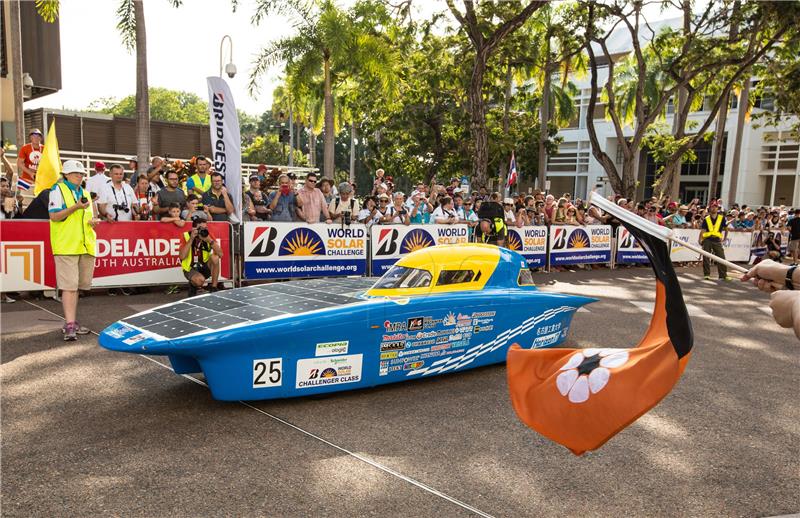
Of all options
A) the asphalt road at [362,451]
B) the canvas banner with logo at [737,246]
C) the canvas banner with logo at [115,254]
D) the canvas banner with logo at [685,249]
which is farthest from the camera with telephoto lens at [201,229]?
the canvas banner with logo at [737,246]

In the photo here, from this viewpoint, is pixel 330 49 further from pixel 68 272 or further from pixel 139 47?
pixel 68 272

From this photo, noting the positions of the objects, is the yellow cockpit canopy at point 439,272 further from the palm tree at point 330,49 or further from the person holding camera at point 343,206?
the palm tree at point 330,49

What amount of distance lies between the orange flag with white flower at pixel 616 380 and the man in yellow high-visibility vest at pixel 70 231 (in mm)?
5486

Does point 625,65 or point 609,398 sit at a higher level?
point 625,65

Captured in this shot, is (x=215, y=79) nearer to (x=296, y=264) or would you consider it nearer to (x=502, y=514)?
(x=296, y=264)

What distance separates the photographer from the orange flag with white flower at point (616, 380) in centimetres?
279

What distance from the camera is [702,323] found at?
9125 mm

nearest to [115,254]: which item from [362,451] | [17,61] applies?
[362,451]

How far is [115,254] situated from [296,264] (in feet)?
9.73

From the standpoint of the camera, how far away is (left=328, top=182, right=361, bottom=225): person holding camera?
11337 mm

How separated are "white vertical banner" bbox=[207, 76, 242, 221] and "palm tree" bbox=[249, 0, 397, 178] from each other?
959cm

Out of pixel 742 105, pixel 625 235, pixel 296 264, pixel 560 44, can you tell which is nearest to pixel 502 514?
pixel 296 264

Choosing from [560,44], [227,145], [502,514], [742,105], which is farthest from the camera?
[742,105]

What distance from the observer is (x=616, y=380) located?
113 inches
